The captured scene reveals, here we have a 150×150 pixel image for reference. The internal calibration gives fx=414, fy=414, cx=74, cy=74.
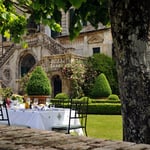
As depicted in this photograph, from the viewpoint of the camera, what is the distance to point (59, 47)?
34.6 m

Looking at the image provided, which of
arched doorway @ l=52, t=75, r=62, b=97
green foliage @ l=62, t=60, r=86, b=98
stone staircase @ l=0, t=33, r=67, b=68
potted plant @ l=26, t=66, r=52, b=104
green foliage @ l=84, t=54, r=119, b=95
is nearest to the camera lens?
potted plant @ l=26, t=66, r=52, b=104

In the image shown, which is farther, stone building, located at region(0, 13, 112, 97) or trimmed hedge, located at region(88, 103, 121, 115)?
stone building, located at region(0, 13, 112, 97)

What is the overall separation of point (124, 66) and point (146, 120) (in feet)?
2.22

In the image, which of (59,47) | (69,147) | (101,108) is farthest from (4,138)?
(59,47)

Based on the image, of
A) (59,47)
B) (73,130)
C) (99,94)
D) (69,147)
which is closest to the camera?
(69,147)

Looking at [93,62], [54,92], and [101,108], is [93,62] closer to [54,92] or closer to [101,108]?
[54,92]

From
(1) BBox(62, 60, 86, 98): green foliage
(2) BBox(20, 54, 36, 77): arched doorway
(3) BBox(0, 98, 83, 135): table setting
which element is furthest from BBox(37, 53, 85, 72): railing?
(3) BBox(0, 98, 83, 135): table setting

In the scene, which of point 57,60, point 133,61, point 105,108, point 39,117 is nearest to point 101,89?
point 105,108

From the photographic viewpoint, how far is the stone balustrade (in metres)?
3.26

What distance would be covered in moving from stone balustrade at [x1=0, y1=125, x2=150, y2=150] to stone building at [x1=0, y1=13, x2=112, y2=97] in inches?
1046

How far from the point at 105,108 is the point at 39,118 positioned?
13.9 meters

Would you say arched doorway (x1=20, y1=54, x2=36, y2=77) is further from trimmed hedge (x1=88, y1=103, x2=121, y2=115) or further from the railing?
trimmed hedge (x1=88, y1=103, x2=121, y2=115)

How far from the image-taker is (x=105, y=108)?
23156 mm

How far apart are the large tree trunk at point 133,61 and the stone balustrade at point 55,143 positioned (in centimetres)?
115
